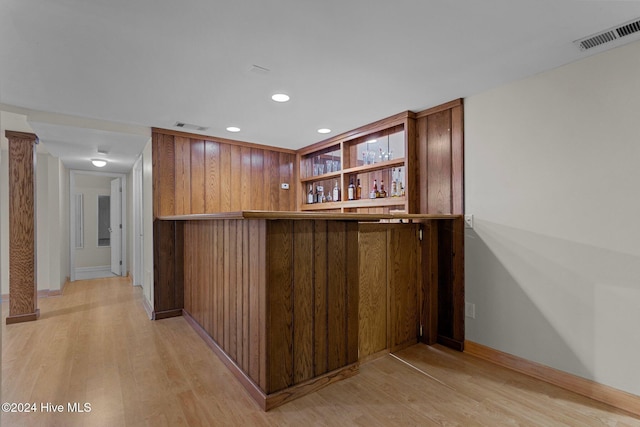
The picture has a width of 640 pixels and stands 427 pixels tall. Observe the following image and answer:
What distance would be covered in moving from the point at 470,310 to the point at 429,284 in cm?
39

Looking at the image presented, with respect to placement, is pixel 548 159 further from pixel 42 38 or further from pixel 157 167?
pixel 157 167

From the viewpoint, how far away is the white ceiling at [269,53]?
169 cm

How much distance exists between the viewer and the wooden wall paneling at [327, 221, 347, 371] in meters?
2.32

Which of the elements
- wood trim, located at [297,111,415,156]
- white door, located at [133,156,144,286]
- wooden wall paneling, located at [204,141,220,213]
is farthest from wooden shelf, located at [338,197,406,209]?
white door, located at [133,156,144,286]

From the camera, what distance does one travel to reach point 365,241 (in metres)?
2.67

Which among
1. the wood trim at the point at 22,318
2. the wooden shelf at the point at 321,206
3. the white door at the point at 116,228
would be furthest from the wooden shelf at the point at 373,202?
the white door at the point at 116,228

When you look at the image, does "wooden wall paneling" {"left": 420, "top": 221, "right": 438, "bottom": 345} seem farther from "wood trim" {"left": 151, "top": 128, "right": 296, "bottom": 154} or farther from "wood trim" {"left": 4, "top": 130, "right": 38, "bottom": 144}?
"wood trim" {"left": 4, "top": 130, "right": 38, "bottom": 144}

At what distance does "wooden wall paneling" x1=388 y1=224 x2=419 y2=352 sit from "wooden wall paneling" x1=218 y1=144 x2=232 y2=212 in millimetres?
2431

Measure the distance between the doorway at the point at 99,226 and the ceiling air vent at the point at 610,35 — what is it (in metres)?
7.12

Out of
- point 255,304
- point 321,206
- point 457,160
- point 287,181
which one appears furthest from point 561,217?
point 287,181

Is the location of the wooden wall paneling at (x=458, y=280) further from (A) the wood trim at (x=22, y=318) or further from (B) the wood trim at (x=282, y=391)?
(A) the wood trim at (x=22, y=318)

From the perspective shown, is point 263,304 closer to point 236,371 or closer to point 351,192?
point 236,371

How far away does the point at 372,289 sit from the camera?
107 inches

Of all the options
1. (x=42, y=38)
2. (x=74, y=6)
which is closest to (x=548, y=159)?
(x=74, y=6)
